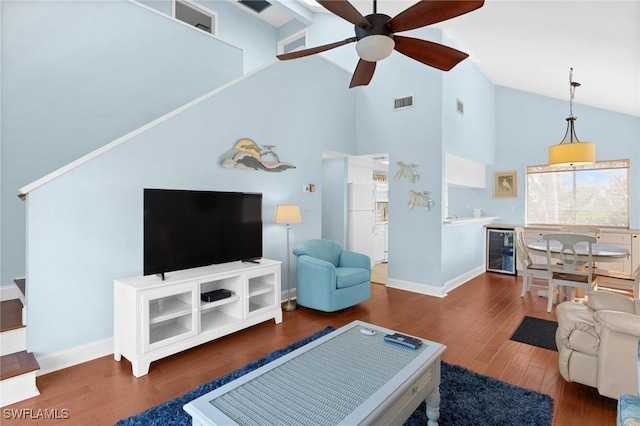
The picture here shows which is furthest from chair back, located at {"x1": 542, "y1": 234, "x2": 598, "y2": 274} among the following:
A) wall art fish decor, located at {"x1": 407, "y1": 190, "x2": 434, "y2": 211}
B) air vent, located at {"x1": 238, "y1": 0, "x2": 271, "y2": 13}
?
air vent, located at {"x1": 238, "y1": 0, "x2": 271, "y2": 13}

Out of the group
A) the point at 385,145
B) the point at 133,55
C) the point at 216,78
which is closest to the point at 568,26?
the point at 385,145

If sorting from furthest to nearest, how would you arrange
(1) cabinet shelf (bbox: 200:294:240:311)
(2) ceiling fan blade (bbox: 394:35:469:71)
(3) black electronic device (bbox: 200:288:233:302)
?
1. (3) black electronic device (bbox: 200:288:233:302)
2. (1) cabinet shelf (bbox: 200:294:240:311)
3. (2) ceiling fan blade (bbox: 394:35:469:71)

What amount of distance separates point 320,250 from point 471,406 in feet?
8.43

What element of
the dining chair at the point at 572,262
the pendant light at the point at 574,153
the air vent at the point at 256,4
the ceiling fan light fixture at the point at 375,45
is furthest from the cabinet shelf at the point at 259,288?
the air vent at the point at 256,4

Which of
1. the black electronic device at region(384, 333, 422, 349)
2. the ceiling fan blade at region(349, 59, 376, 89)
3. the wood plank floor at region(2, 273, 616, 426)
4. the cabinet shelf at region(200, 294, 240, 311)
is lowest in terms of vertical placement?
the wood plank floor at region(2, 273, 616, 426)

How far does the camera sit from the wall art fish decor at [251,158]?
11.9 feet

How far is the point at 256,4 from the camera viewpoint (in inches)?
257

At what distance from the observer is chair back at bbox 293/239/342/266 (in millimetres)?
4084

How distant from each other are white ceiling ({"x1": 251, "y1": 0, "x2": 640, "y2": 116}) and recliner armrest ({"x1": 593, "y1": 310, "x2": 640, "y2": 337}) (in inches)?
90.6

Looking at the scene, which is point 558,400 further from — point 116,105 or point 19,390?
point 116,105

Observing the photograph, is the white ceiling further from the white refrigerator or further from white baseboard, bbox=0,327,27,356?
white baseboard, bbox=0,327,27,356

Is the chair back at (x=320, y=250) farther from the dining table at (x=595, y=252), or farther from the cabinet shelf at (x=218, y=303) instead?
the dining table at (x=595, y=252)

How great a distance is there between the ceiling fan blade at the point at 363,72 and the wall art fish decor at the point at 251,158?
5.26 ft

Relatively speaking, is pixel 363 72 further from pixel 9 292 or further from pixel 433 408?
pixel 9 292
